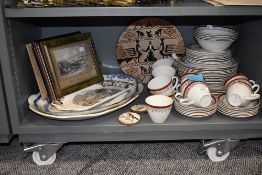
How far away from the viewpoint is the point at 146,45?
1.10 metres

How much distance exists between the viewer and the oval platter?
1.08 metres

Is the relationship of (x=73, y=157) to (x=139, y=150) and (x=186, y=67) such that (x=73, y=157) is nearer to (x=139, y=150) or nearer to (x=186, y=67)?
(x=139, y=150)

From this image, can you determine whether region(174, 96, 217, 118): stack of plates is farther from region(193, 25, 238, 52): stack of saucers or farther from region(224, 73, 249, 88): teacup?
region(193, 25, 238, 52): stack of saucers

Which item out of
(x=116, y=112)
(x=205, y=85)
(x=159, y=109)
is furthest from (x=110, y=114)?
(x=205, y=85)

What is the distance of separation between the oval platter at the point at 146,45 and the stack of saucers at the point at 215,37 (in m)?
0.16

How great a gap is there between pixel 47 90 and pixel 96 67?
205 millimetres

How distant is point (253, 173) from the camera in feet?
2.65

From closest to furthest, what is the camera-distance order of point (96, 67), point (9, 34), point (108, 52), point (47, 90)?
point (9, 34)
point (47, 90)
point (96, 67)
point (108, 52)

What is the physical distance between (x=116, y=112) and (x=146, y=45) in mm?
326

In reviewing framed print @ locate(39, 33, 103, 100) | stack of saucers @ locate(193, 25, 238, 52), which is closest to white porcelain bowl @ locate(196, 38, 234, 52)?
stack of saucers @ locate(193, 25, 238, 52)

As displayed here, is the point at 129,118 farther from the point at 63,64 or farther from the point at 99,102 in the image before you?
the point at 63,64

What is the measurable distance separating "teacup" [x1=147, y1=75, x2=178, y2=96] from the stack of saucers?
0.14 m

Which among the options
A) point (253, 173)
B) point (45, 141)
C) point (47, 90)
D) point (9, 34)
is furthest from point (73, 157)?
point (253, 173)

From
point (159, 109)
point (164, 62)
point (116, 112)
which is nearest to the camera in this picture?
point (159, 109)
